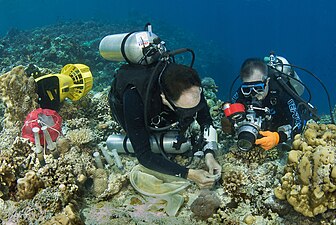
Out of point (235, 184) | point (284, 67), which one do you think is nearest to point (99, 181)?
point (235, 184)

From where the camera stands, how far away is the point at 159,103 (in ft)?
11.4

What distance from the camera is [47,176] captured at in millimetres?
3604

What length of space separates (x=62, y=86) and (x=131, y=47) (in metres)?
2.50

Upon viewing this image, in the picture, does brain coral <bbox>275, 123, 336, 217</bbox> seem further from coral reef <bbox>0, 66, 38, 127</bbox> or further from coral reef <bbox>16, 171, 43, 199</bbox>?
coral reef <bbox>0, 66, 38, 127</bbox>

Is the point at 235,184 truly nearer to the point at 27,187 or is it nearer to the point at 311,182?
the point at 311,182

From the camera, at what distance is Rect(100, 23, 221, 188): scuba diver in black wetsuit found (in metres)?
3.13

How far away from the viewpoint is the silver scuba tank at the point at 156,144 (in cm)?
433

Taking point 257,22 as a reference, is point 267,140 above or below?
below

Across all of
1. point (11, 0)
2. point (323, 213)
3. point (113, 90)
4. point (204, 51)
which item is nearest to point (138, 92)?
point (113, 90)

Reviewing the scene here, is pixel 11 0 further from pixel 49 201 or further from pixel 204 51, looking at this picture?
pixel 49 201

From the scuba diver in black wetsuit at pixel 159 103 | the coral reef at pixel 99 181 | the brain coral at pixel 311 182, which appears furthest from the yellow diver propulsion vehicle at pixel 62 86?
the brain coral at pixel 311 182

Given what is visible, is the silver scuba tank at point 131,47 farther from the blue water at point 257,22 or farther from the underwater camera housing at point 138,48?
the blue water at point 257,22

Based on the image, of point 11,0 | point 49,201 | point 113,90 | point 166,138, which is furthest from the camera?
point 11,0

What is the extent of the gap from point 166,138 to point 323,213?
7.34ft
